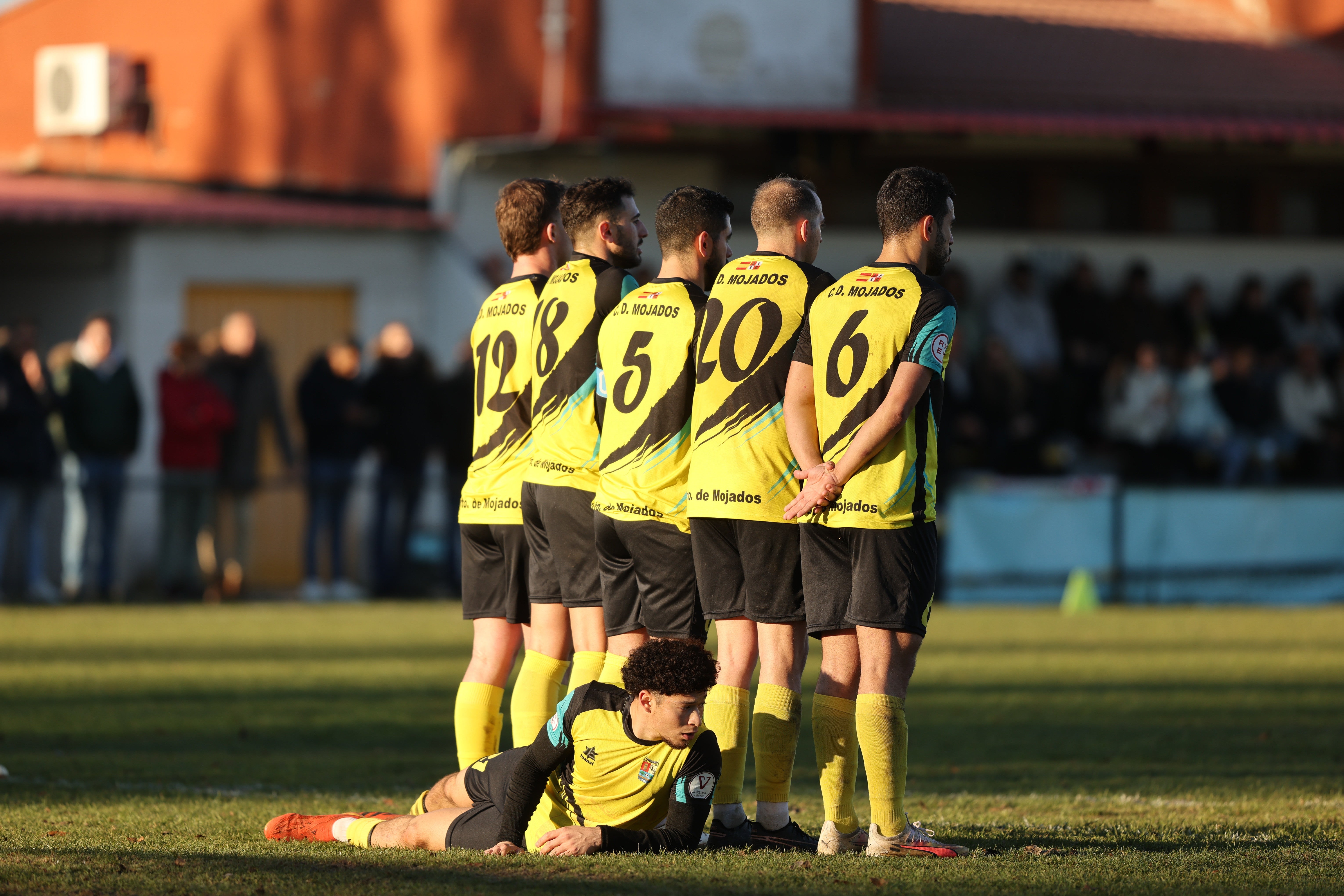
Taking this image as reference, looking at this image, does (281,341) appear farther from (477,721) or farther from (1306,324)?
(477,721)

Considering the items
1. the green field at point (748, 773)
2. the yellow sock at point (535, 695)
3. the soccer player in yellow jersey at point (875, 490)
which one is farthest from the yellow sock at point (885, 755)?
the yellow sock at point (535, 695)

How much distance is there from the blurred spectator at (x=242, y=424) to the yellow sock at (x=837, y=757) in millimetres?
12158

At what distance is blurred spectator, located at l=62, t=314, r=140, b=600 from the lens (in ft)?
55.5

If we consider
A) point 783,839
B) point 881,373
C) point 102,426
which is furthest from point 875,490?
point 102,426

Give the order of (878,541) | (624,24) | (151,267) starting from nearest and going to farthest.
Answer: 1. (878,541)
2. (151,267)
3. (624,24)

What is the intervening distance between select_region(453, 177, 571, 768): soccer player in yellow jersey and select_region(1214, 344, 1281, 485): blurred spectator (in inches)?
585

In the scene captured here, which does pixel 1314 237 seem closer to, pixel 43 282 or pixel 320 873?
pixel 43 282

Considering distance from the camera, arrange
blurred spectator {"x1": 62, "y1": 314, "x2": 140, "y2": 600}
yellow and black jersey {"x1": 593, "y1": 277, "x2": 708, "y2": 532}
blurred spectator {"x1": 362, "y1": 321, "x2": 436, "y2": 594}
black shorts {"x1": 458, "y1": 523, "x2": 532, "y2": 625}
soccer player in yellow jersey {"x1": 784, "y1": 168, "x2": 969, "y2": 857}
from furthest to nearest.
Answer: blurred spectator {"x1": 362, "y1": 321, "x2": 436, "y2": 594}, blurred spectator {"x1": 62, "y1": 314, "x2": 140, "y2": 600}, black shorts {"x1": 458, "y1": 523, "x2": 532, "y2": 625}, yellow and black jersey {"x1": 593, "y1": 277, "x2": 708, "y2": 532}, soccer player in yellow jersey {"x1": 784, "y1": 168, "x2": 969, "y2": 857}

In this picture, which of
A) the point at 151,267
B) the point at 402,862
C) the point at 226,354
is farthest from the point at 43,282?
the point at 402,862

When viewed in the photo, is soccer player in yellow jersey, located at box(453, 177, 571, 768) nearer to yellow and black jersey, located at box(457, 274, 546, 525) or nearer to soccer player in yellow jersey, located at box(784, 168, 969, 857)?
yellow and black jersey, located at box(457, 274, 546, 525)

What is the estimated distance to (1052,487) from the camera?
18.0m

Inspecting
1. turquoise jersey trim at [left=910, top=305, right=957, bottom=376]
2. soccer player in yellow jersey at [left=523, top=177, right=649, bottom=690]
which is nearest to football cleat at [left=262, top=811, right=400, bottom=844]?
soccer player in yellow jersey at [left=523, top=177, right=649, bottom=690]

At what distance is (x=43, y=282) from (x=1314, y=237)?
16.5 metres

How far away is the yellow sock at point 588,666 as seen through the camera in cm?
713
